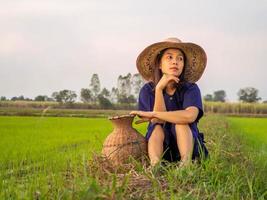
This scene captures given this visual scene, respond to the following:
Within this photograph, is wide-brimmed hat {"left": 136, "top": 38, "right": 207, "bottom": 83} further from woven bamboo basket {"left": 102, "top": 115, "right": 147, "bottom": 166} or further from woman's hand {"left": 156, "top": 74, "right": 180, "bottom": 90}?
woven bamboo basket {"left": 102, "top": 115, "right": 147, "bottom": 166}

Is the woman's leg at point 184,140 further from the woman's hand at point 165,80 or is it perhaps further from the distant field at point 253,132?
the distant field at point 253,132

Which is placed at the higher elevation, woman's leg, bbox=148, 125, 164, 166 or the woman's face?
the woman's face

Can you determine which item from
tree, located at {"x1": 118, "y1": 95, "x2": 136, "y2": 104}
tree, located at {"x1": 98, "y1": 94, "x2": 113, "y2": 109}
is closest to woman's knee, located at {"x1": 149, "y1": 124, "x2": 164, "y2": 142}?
tree, located at {"x1": 98, "y1": 94, "x2": 113, "y2": 109}

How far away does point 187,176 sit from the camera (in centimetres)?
314

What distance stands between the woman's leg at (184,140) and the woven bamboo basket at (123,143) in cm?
33

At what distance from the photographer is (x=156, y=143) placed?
400 cm

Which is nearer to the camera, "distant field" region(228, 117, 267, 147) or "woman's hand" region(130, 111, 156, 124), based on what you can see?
"woman's hand" region(130, 111, 156, 124)

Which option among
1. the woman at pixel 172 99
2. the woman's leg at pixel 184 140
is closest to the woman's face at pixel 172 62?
the woman at pixel 172 99

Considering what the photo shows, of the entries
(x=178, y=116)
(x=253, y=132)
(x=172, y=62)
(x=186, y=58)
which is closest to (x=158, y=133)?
(x=178, y=116)

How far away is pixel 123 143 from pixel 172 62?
2.54ft

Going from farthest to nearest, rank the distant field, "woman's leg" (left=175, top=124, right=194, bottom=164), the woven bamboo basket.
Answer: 1. the distant field
2. the woven bamboo basket
3. "woman's leg" (left=175, top=124, right=194, bottom=164)

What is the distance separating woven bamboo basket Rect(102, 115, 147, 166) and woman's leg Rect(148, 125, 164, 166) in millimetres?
135

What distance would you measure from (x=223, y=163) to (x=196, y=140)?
1.59 feet

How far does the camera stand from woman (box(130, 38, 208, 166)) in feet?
13.0
